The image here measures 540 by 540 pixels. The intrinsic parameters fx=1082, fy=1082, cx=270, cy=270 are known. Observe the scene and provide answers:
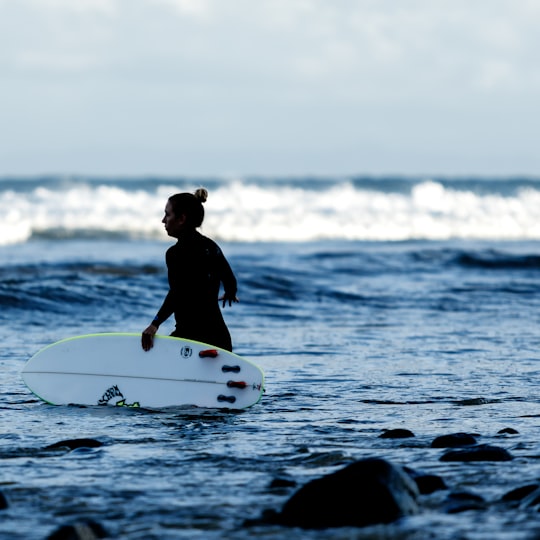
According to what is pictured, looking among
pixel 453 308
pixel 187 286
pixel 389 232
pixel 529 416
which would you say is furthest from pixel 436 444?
pixel 389 232

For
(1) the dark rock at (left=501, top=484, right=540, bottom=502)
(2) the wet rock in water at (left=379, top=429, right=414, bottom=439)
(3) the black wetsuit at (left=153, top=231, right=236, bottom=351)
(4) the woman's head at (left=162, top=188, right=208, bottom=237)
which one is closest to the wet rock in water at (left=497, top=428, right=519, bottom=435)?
(2) the wet rock in water at (left=379, top=429, right=414, bottom=439)

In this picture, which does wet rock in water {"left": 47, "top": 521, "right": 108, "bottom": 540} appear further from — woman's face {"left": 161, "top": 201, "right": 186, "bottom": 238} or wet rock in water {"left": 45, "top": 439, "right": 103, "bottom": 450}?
woman's face {"left": 161, "top": 201, "right": 186, "bottom": 238}

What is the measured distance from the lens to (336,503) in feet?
13.0

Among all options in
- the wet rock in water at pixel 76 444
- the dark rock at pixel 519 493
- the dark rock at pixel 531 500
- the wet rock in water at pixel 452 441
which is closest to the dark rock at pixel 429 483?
the dark rock at pixel 519 493

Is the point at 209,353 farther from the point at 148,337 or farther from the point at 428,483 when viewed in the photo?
the point at 428,483

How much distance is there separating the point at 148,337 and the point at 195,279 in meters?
0.46

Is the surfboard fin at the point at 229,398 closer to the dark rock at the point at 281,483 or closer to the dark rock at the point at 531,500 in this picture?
the dark rock at the point at 281,483

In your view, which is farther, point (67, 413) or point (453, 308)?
point (453, 308)

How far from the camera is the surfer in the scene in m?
6.54

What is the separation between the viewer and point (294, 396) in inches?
275

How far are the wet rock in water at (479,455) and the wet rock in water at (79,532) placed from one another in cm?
187

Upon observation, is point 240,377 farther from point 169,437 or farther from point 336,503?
point 336,503

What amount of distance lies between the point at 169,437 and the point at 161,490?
1.16 metres

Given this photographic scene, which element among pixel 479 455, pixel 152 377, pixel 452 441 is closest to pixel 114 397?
pixel 152 377
